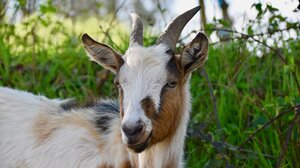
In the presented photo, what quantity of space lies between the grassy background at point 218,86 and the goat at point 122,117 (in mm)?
732

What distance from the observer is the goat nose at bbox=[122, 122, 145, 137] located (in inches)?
178

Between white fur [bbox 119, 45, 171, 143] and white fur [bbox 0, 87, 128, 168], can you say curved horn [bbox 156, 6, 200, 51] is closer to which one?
white fur [bbox 119, 45, 171, 143]

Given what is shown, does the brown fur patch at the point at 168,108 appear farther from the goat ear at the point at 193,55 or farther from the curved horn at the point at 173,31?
the curved horn at the point at 173,31

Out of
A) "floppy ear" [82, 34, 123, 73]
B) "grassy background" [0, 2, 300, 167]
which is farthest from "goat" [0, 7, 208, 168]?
"grassy background" [0, 2, 300, 167]

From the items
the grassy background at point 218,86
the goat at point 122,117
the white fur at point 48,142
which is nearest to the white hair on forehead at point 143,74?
the goat at point 122,117

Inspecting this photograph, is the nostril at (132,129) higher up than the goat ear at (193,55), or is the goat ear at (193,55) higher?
the goat ear at (193,55)

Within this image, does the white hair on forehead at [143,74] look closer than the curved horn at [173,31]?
Yes

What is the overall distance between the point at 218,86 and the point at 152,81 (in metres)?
2.59

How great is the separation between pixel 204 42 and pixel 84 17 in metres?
7.63

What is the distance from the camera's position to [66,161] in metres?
5.36

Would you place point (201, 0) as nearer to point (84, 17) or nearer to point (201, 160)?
point (201, 160)

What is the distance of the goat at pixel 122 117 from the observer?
4.83m

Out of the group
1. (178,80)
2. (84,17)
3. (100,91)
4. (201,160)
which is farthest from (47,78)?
(84,17)

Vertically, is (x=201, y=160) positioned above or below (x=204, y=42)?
below
